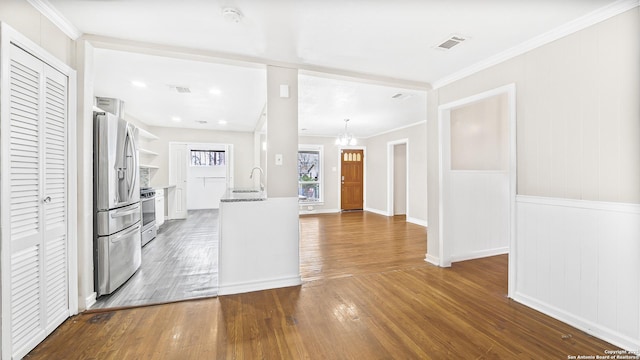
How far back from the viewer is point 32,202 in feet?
5.89

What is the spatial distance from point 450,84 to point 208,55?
9.23 ft

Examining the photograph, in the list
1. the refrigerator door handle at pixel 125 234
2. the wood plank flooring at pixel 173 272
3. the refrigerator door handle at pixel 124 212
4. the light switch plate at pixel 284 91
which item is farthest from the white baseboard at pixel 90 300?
the light switch plate at pixel 284 91

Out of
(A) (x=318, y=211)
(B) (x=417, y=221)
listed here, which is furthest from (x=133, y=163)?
(B) (x=417, y=221)

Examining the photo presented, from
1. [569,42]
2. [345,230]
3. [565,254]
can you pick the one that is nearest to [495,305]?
[565,254]

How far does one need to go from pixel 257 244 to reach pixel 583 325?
2.79 metres

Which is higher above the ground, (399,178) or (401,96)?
(401,96)

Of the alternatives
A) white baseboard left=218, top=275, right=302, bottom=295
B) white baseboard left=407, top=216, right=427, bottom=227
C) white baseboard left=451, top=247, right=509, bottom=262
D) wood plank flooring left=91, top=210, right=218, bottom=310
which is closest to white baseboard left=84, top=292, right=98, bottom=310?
wood plank flooring left=91, top=210, right=218, bottom=310

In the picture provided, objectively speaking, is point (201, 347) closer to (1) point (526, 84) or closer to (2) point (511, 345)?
(2) point (511, 345)

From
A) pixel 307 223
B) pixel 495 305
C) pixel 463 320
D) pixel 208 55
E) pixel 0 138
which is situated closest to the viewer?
pixel 0 138

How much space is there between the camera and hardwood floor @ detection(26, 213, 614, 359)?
1756 millimetres

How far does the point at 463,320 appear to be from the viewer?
84.0 inches

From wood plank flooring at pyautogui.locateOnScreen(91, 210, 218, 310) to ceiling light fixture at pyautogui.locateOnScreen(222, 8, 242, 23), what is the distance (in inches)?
96.1

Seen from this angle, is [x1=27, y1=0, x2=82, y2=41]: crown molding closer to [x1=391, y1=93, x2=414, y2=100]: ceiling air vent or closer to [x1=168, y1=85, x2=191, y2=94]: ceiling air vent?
[x1=168, y1=85, x2=191, y2=94]: ceiling air vent

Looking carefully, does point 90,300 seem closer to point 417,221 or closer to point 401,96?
point 401,96
